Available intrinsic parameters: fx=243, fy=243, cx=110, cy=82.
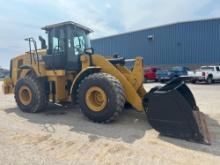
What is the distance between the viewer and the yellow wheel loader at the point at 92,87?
5008mm

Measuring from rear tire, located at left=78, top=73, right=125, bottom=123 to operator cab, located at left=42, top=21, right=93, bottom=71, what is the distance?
52.7 inches

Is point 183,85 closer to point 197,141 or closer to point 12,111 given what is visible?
point 197,141

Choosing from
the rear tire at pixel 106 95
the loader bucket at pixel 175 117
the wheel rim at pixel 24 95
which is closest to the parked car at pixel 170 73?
the wheel rim at pixel 24 95

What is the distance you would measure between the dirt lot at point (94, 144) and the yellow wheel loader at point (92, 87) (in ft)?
1.15

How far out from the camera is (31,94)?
766cm

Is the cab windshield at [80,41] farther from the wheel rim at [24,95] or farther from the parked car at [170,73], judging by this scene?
the parked car at [170,73]

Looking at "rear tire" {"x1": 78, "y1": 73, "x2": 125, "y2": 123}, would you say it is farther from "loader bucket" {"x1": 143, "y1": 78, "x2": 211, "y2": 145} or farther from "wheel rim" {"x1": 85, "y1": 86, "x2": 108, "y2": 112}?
"loader bucket" {"x1": 143, "y1": 78, "x2": 211, "y2": 145}

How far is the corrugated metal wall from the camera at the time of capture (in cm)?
2508

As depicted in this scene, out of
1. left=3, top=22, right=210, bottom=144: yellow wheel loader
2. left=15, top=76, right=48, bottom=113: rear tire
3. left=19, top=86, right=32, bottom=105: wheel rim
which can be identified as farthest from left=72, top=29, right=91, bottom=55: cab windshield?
left=19, top=86, right=32, bottom=105: wheel rim

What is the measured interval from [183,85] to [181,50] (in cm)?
2146

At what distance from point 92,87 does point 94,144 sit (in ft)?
6.05

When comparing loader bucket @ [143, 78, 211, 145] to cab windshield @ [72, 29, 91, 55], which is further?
cab windshield @ [72, 29, 91, 55]

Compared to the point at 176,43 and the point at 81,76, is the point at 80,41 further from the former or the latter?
the point at 176,43

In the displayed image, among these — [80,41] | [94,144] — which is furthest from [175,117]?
[80,41]
